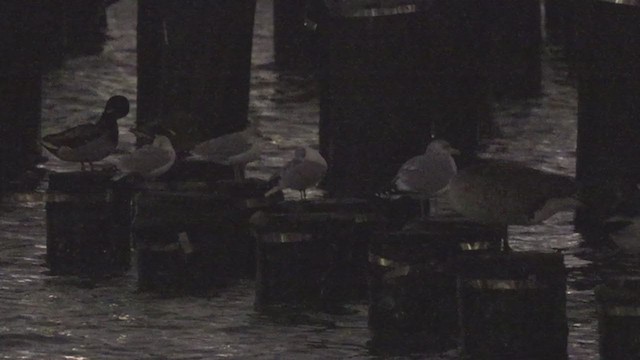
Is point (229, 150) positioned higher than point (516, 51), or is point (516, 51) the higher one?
point (516, 51)

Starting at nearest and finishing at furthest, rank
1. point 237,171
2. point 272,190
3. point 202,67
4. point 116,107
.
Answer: point 272,190
point 237,171
point 116,107
point 202,67

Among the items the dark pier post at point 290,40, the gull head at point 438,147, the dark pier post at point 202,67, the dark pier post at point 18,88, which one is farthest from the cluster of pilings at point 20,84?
the dark pier post at point 290,40

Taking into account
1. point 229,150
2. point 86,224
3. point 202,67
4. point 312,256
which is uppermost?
point 202,67

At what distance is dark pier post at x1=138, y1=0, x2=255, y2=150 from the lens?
1752 centimetres

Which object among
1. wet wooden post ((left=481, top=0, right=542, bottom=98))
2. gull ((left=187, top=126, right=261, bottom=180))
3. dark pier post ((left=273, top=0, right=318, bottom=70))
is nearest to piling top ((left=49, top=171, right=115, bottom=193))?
gull ((left=187, top=126, right=261, bottom=180))

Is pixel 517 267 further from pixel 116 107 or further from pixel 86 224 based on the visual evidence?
pixel 116 107

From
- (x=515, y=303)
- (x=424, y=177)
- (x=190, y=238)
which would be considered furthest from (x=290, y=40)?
(x=515, y=303)

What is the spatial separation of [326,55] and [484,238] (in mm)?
6276

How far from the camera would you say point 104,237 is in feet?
44.3

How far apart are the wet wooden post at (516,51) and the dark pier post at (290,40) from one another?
3138 millimetres

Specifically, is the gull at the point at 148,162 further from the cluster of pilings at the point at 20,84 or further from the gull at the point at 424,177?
the cluster of pilings at the point at 20,84

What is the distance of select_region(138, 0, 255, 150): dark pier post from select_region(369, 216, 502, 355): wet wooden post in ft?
22.3

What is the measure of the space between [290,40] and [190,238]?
1624 cm

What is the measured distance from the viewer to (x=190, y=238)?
12.7 m
